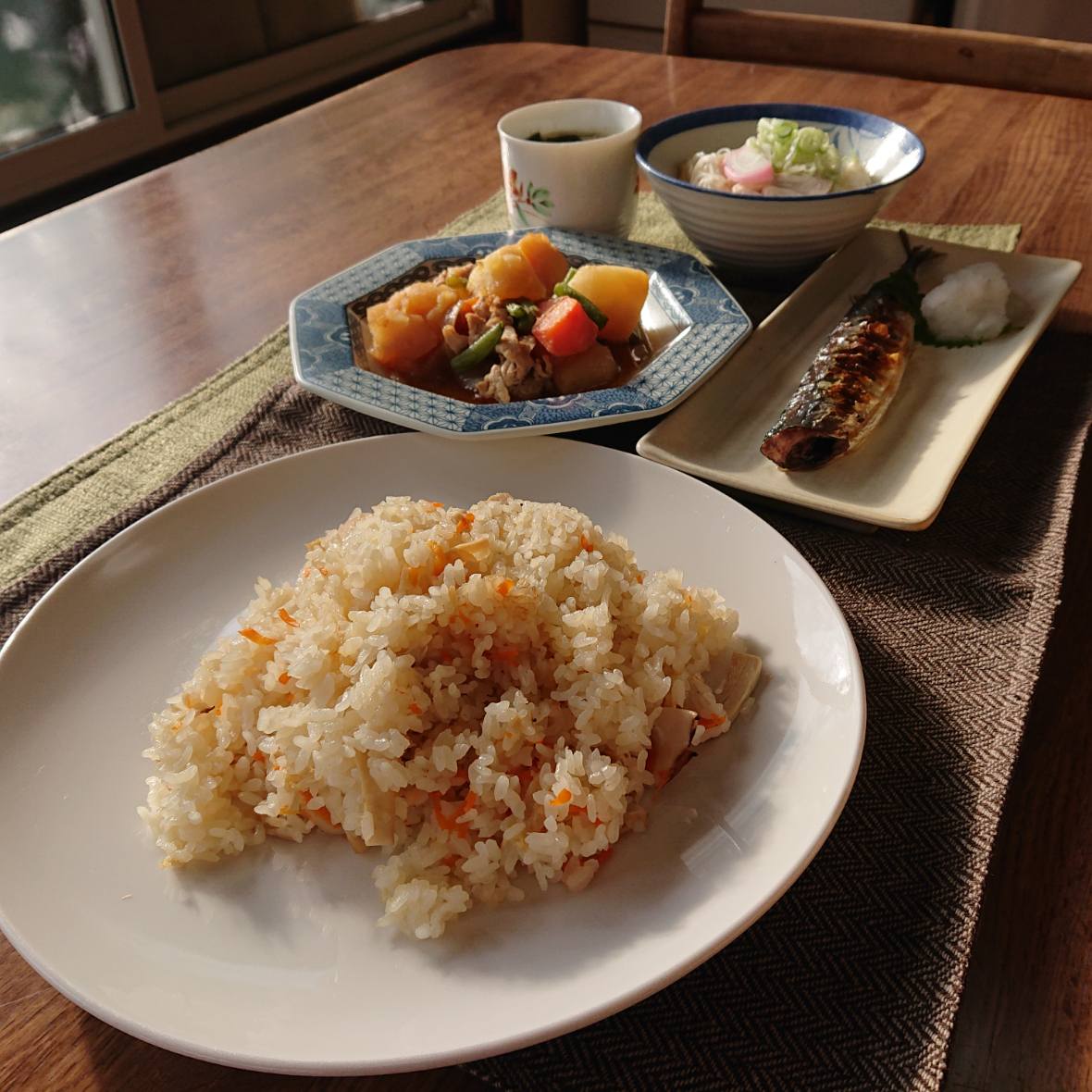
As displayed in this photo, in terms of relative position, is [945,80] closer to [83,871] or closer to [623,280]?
[623,280]

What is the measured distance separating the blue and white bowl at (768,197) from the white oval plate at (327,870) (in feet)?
2.64

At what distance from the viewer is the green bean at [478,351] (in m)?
1.56

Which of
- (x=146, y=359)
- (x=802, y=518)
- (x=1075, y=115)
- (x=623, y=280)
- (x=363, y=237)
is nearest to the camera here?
(x=802, y=518)

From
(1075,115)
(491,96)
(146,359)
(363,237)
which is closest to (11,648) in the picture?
(146,359)

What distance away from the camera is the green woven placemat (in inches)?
52.0

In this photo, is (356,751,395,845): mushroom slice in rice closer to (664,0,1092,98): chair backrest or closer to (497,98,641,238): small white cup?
(497,98,641,238): small white cup

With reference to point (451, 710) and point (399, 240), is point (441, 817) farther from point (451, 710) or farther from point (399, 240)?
point (399, 240)

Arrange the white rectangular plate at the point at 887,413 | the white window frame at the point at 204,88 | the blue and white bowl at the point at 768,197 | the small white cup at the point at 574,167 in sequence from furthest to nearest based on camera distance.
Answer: the white window frame at the point at 204,88 < the small white cup at the point at 574,167 < the blue and white bowl at the point at 768,197 < the white rectangular plate at the point at 887,413

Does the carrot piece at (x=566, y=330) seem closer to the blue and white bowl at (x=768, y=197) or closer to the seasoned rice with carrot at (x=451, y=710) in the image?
the blue and white bowl at (x=768, y=197)

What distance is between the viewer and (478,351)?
1572 mm

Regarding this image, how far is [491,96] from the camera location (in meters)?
2.82

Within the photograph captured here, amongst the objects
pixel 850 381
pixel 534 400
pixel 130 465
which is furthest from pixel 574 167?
pixel 130 465

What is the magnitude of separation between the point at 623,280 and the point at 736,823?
104 centimetres

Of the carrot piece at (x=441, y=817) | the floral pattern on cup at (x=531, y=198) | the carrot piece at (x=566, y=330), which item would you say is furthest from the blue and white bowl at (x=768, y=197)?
the carrot piece at (x=441, y=817)
